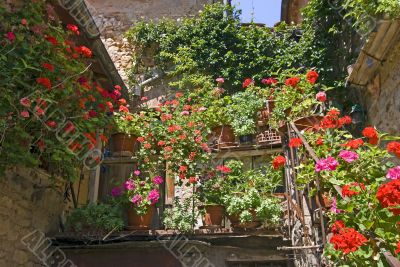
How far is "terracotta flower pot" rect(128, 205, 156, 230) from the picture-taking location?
586 cm

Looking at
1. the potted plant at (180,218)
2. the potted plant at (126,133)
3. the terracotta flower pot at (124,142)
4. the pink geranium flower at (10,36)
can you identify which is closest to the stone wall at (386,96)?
the potted plant at (180,218)

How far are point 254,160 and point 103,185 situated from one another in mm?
2687

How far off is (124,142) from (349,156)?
12.6 ft

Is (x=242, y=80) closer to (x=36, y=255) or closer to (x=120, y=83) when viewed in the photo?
(x=120, y=83)

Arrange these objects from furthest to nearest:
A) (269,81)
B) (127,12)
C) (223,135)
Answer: (127,12), (269,81), (223,135)

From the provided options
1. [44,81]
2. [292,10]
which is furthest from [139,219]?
[292,10]

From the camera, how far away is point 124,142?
22.0 ft

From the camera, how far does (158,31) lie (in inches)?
385

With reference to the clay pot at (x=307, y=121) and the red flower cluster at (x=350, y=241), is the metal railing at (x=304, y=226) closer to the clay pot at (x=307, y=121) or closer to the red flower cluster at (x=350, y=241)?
the clay pot at (x=307, y=121)

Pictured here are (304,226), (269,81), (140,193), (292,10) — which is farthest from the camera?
(292,10)

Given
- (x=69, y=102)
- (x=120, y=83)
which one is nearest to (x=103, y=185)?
(x=120, y=83)

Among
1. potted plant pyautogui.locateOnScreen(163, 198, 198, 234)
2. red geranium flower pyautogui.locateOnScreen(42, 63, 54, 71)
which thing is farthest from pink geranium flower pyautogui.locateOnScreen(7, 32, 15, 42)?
potted plant pyautogui.locateOnScreen(163, 198, 198, 234)

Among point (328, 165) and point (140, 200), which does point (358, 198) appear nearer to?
point (328, 165)

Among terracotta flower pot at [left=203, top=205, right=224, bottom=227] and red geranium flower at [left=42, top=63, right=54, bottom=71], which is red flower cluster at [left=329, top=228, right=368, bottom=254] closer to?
terracotta flower pot at [left=203, top=205, right=224, bottom=227]
